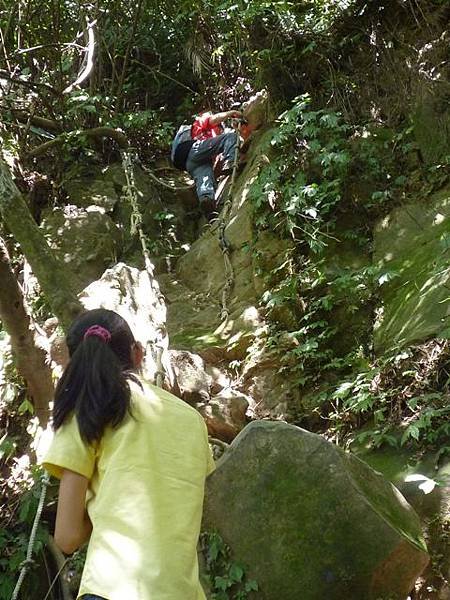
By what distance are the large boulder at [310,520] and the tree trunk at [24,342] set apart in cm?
162

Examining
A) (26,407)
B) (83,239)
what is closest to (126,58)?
(83,239)

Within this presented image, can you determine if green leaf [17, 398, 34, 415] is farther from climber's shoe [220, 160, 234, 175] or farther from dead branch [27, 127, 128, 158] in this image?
climber's shoe [220, 160, 234, 175]

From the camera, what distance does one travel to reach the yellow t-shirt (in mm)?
1454

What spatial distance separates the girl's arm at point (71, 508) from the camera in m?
1.55

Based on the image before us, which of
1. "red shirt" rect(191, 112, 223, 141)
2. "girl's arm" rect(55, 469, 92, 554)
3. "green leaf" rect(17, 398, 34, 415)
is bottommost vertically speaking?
"green leaf" rect(17, 398, 34, 415)

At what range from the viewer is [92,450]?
1.58 meters

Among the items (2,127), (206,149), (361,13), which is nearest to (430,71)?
(361,13)

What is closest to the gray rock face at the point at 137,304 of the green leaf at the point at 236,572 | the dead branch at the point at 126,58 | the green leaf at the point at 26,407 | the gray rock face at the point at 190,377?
the gray rock face at the point at 190,377

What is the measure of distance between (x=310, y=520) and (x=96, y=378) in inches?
61.9

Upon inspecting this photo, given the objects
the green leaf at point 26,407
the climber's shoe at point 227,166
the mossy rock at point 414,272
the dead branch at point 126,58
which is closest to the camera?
the mossy rock at point 414,272

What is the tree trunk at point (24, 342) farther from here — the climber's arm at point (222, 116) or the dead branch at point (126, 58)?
the dead branch at point (126, 58)

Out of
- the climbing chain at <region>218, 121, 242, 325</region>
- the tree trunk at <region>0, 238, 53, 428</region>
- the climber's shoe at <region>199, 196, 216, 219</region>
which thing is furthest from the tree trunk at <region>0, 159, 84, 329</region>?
the climber's shoe at <region>199, 196, 216, 219</region>

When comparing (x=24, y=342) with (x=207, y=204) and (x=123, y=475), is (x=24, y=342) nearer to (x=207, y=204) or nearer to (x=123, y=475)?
(x=123, y=475)

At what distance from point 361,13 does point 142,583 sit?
20.5 ft
